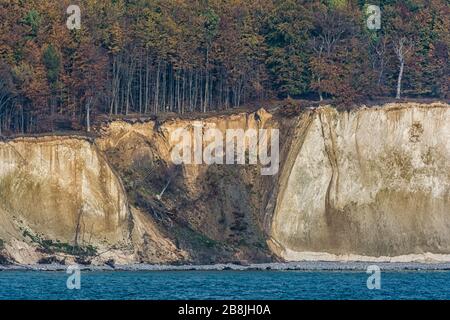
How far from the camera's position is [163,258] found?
8225 cm

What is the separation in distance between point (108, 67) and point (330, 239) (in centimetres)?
1807

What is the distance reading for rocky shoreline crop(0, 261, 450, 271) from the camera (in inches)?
3078

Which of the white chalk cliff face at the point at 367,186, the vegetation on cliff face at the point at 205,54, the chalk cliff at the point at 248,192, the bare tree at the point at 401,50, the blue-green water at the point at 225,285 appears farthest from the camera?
the bare tree at the point at 401,50

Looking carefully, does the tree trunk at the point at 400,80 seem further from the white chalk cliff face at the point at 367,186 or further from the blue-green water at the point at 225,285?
the blue-green water at the point at 225,285

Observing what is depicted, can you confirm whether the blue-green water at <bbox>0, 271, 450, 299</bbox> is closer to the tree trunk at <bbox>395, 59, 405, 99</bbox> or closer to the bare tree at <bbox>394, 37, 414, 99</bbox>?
the tree trunk at <bbox>395, 59, 405, 99</bbox>

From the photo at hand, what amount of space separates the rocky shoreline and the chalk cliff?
98cm

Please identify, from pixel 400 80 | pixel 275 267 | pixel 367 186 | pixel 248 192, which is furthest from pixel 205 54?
pixel 275 267

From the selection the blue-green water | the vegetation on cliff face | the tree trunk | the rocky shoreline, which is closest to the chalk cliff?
the rocky shoreline

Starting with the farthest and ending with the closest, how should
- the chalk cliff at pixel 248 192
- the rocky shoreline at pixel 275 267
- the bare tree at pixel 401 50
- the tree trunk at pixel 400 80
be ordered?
the bare tree at pixel 401 50 → the tree trunk at pixel 400 80 → the chalk cliff at pixel 248 192 → the rocky shoreline at pixel 275 267

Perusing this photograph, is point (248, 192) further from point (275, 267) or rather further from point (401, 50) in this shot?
point (401, 50)

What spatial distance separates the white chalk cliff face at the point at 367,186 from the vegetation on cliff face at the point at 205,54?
2.94m

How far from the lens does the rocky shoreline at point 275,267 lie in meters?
78.2

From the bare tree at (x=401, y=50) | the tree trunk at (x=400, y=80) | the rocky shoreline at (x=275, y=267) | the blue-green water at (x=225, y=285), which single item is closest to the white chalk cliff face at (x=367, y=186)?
the rocky shoreline at (x=275, y=267)
